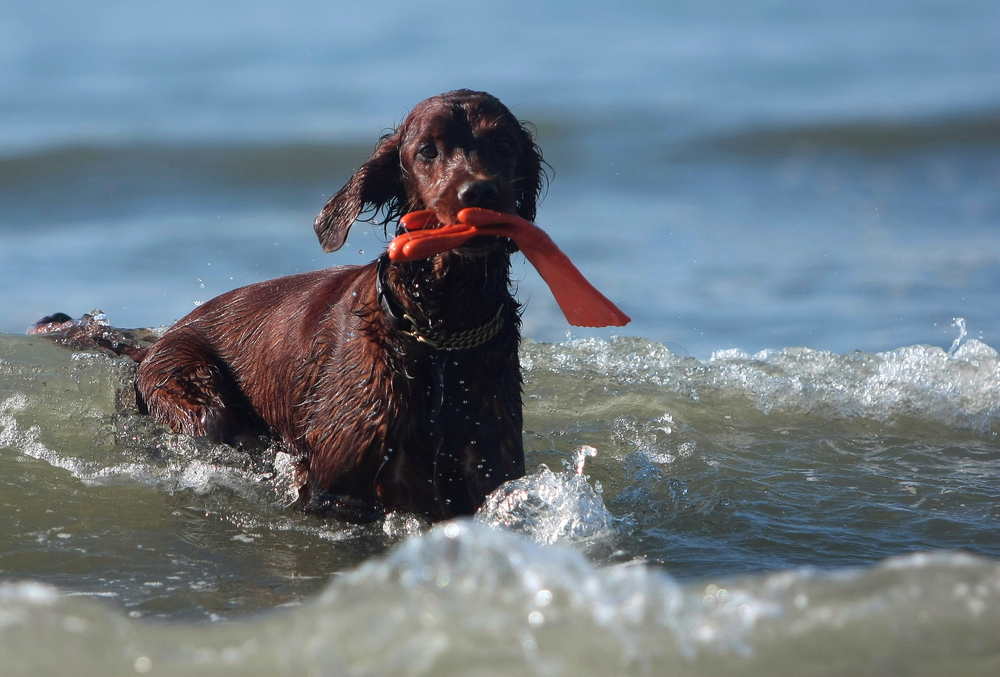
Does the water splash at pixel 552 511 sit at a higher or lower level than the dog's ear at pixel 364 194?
lower

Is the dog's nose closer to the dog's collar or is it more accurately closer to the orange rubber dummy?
the orange rubber dummy

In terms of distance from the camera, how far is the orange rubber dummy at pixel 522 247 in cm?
391

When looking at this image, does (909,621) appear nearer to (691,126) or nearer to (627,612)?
(627,612)

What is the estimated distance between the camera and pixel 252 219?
34.4ft

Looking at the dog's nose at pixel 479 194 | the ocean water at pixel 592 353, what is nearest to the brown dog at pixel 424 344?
the dog's nose at pixel 479 194

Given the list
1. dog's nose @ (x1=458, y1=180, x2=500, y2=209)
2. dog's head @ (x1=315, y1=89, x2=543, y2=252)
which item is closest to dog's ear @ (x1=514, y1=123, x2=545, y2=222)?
dog's head @ (x1=315, y1=89, x2=543, y2=252)

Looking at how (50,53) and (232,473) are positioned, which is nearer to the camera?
(232,473)

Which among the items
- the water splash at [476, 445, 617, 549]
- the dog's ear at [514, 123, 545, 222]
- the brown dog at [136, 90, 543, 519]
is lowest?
the water splash at [476, 445, 617, 549]

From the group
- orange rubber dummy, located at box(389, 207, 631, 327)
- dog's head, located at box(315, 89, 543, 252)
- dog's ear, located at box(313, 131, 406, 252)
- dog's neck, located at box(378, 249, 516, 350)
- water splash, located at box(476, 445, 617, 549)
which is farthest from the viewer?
dog's ear, located at box(313, 131, 406, 252)

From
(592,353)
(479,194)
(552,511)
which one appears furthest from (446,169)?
(592,353)

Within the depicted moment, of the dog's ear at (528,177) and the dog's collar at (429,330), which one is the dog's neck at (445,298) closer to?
the dog's collar at (429,330)

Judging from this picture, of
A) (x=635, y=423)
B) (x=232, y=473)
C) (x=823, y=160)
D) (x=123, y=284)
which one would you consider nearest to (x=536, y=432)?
(x=635, y=423)

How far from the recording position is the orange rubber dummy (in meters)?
3.91

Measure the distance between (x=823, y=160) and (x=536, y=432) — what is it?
7.37 metres
